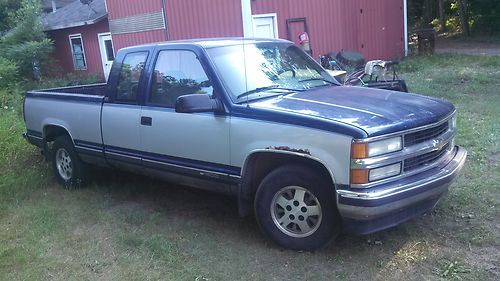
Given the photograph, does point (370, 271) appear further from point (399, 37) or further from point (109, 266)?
point (399, 37)

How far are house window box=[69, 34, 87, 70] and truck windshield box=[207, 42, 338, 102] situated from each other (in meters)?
18.4

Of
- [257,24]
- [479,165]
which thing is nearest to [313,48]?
[257,24]

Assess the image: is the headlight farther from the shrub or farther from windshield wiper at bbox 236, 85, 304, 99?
the shrub

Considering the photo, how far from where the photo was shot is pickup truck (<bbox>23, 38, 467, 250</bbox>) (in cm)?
371

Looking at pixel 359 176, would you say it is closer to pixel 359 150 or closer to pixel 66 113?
pixel 359 150

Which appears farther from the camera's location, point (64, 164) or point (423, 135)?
point (64, 164)

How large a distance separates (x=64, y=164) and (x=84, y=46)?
16415 mm

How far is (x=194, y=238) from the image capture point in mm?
4582

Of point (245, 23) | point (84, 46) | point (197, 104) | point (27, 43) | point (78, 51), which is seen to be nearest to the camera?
point (197, 104)

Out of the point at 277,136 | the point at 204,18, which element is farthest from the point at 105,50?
the point at 277,136

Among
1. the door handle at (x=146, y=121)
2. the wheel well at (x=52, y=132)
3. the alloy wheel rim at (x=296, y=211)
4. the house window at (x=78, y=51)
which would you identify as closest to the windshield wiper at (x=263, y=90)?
the alloy wheel rim at (x=296, y=211)

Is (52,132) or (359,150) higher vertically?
(359,150)

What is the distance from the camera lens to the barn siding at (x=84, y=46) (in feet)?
68.1

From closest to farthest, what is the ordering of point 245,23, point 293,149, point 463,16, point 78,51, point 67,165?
1. point 293,149
2. point 67,165
3. point 245,23
4. point 78,51
5. point 463,16
